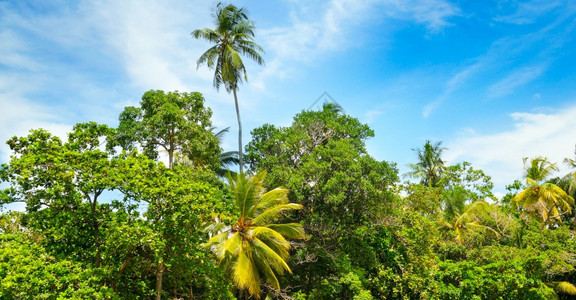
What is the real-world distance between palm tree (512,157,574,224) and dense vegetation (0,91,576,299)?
7cm

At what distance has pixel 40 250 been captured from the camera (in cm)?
797

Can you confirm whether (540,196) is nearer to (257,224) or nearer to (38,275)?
(257,224)

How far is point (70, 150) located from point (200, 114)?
8.00 metres

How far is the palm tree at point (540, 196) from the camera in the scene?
705 inches

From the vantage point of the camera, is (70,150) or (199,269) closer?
(70,150)

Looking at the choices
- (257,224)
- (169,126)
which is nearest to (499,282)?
(257,224)

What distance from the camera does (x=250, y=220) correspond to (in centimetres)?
1345

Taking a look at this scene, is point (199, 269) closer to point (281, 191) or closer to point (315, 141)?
point (281, 191)

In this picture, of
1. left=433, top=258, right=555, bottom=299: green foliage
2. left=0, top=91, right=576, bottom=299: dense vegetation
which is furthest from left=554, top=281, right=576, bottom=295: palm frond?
left=433, top=258, right=555, bottom=299: green foliage

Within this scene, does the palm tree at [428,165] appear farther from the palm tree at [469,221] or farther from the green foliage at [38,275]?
the green foliage at [38,275]

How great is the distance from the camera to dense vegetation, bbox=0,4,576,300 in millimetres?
8461

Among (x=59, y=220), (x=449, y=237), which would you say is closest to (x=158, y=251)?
(x=59, y=220)

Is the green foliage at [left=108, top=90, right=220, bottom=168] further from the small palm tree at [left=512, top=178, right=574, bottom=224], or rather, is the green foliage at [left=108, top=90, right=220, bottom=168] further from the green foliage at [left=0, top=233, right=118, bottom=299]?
the small palm tree at [left=512, top=178, right=574, bottom=224]

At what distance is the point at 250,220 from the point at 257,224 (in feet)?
0.97
